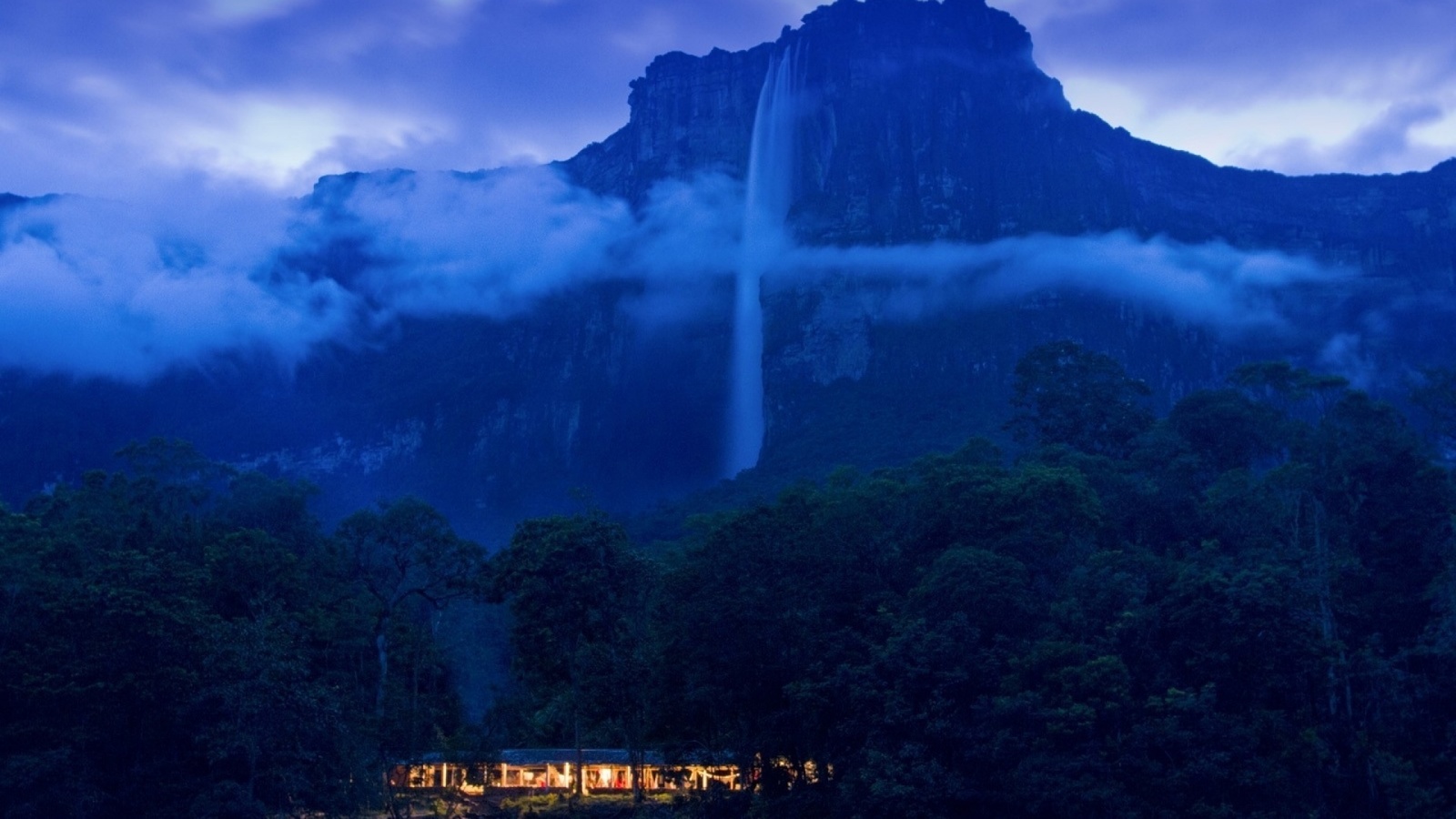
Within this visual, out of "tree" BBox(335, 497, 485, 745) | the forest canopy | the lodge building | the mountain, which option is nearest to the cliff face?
the mountain

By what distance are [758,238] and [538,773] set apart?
6897cm

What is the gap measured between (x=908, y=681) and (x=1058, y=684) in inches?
140

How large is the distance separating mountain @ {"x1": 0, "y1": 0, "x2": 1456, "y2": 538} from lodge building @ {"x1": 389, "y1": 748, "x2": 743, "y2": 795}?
43.2 m

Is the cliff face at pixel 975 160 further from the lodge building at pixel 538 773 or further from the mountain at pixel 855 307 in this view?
the lodge building at pixel 538 773

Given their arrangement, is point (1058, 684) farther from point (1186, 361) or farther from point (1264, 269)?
point (1264, 269)

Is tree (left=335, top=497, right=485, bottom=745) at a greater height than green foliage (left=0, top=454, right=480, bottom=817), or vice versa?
tree (left=335, top=497, right=485, bottom=745)

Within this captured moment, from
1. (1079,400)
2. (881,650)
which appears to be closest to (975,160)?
(1079,400)

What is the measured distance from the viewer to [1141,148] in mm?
112375

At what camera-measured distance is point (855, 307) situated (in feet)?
310

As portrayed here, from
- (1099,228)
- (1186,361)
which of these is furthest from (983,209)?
(1186,361)

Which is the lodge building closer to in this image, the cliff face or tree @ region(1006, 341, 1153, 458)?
tree @ region(1006, 341, 1153, 458)

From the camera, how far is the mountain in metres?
94.6

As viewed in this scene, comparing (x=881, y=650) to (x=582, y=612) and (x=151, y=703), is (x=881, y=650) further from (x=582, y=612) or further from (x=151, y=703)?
(x=151, y=703)

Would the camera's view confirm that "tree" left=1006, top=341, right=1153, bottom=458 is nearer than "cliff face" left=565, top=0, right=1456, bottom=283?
Yes
